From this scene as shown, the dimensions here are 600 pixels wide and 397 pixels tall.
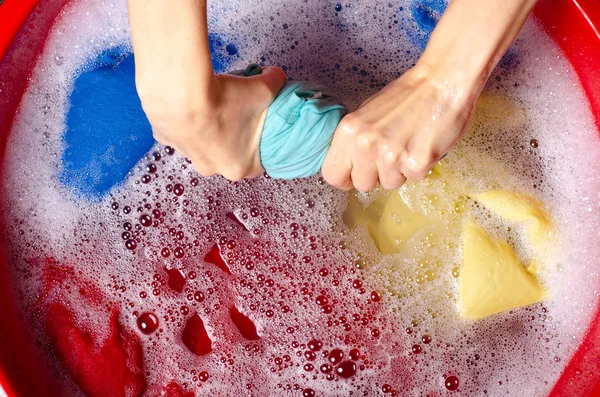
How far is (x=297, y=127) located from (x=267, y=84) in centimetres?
5

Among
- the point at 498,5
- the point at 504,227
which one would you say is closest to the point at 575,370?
the point at 504,227

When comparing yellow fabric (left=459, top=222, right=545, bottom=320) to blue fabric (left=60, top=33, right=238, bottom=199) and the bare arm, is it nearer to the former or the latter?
the bare arm


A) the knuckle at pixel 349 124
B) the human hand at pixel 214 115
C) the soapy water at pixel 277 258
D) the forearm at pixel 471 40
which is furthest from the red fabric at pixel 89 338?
the forearm at pixel 471 40

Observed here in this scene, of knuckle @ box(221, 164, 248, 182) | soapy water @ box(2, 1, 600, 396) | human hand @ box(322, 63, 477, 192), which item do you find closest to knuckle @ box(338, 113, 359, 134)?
human hand @ box(322, 63, 477, 192)

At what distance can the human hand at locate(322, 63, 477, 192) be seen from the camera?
0.55 metres

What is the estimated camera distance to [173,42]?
0.48m

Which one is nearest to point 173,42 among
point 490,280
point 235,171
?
point 235,171

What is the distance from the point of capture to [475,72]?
55 centimetres

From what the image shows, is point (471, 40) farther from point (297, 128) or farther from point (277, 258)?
point (277, 258)

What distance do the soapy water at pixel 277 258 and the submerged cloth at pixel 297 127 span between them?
0.20 meters

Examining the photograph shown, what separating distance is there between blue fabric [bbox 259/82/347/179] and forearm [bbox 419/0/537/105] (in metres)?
0.11

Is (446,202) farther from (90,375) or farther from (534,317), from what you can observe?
(90,375)

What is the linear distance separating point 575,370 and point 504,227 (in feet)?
0.69

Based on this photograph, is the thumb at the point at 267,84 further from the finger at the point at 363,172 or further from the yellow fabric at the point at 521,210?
the yellow fabric at the point at 521,210
